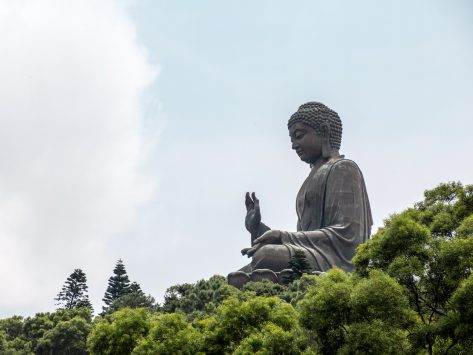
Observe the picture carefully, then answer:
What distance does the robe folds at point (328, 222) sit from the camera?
25641 millimetres

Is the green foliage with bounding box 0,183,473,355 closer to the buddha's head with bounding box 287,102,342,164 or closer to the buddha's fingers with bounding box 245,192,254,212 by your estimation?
the buddha's fingers with bounding box 245,192,254,212

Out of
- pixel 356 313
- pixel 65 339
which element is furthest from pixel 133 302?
pixel 356 313

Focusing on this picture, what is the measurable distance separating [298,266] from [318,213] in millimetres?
4051

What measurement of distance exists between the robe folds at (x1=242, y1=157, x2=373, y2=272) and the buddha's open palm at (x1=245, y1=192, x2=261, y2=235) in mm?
1384

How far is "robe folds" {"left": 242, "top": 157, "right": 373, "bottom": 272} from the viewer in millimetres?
25641

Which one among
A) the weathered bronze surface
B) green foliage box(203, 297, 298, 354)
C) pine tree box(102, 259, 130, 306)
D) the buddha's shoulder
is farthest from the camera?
pine tree box(102, 259, 130, 306)

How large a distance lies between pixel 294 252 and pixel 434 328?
15235mm

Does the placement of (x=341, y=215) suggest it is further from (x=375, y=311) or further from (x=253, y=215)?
(x=375, y=311)

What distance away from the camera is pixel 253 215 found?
89.4 feet

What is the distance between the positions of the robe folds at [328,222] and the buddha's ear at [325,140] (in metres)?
0.39

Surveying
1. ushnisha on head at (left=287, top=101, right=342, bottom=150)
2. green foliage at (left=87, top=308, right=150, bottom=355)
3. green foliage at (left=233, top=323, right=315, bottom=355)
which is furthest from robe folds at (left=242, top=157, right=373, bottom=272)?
green foliage at (left=233, top=323, right=315, bottom=355)

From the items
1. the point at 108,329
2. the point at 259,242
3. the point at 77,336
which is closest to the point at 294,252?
the point at 259,242

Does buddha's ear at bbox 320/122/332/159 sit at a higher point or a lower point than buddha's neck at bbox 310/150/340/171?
higher

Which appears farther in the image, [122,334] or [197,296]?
[197,296]
